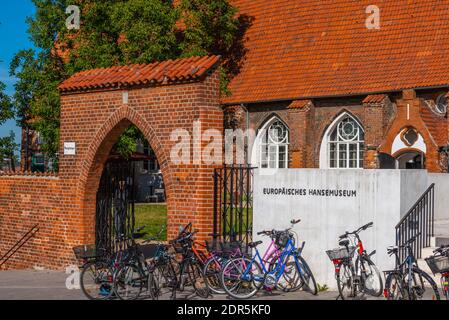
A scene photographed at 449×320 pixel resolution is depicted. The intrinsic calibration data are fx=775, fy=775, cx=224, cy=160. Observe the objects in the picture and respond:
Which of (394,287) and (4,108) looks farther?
(4,108)

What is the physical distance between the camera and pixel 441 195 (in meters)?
16.2

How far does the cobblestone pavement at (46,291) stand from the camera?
37.1ft

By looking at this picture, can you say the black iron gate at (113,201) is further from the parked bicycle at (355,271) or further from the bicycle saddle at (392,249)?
the bicycle saddle at (392,249)

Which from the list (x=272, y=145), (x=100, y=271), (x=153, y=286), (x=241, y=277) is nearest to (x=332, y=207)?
(x=241, y=277)

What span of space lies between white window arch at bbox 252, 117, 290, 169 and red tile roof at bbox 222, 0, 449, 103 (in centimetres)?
187

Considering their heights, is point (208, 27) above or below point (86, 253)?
above

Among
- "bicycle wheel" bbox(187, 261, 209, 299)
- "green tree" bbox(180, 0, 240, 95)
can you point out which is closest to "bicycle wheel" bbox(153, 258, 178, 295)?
"bicycle wheel" bbox(187, 261, 209, 299)

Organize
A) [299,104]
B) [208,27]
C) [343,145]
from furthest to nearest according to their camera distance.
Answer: [208,27] → [343,145] → [299,104]

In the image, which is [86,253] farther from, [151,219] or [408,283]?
[151,219]

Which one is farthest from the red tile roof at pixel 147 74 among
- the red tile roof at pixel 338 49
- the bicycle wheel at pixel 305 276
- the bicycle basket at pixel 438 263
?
the red tile roof at pixel 338 49

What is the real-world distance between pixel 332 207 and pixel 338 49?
22.9m

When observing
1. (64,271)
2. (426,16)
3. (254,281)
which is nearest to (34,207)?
(64,271)

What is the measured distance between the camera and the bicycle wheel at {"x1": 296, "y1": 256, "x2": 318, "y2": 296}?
11570 millimetres

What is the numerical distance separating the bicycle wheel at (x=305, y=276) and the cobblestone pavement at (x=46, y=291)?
0.45 ft
